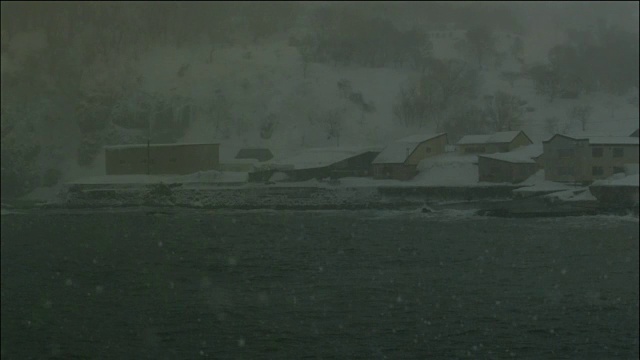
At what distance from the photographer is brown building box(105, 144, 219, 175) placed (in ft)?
16.8

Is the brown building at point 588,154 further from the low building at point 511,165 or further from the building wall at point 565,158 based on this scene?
the low building at point 511,165

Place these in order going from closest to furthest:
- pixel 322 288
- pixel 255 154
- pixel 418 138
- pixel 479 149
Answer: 1. pixel 479 149
2. pixel 255 154
3. pixel 418 138
4. pixel 322 288

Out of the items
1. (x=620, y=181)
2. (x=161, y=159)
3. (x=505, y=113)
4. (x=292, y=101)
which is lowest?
(x=620, y=181)

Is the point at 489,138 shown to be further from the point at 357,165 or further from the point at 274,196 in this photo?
the point at 274,196

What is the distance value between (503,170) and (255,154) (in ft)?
6.55

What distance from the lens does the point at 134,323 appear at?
265 inches

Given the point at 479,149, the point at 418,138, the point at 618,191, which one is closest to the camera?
the point at 479,149

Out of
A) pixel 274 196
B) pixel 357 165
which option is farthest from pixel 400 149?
pixel 274 196

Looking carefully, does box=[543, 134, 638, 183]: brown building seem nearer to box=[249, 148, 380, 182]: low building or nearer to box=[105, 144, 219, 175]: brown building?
box=[249, 148, 380, 182]: low building

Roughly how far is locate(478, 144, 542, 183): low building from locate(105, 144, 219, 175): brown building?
2.07 m

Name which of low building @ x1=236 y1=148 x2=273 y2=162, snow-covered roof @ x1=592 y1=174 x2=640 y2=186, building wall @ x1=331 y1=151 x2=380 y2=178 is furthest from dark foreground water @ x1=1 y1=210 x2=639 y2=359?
snow-covered roof @ x1=592 y1=174 x2=640 y2=186

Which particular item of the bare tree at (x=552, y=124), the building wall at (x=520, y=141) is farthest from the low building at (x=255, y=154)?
the bare tree at (x=552, y=124)

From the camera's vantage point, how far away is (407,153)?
5461mm

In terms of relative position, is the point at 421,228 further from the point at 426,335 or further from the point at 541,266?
the point at 426,335
